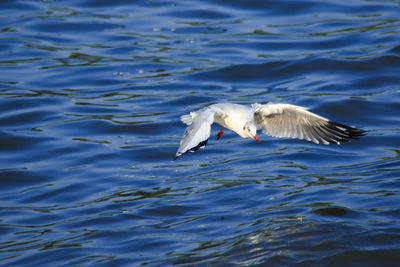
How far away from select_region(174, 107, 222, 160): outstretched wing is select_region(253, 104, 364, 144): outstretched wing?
0.99 meters

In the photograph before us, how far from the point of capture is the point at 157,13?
53.3ft

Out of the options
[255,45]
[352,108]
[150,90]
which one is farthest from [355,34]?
[150,90]

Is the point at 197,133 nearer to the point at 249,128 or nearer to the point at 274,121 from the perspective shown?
the point at 249,128

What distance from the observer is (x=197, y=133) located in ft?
23.2

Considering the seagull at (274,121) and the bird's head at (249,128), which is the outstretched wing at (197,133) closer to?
the seagull at (274,121)

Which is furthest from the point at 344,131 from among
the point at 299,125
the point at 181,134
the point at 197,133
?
the point at 181,134

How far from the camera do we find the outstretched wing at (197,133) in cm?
698

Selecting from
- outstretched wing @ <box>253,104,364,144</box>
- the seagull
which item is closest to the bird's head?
the seagull

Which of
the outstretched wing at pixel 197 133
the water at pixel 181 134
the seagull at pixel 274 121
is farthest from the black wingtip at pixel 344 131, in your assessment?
the outstretched wing at pixel 197 133

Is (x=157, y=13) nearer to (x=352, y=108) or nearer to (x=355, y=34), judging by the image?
(x=355, y=34)

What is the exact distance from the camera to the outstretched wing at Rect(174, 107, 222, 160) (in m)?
6.98

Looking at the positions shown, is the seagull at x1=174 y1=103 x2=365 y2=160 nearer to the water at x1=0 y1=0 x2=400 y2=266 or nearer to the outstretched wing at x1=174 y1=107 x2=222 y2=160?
the outstretched wing at x1=174 y1=107 x2=222 y2=160

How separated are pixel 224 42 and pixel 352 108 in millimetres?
3949

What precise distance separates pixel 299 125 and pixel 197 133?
6.72ft
